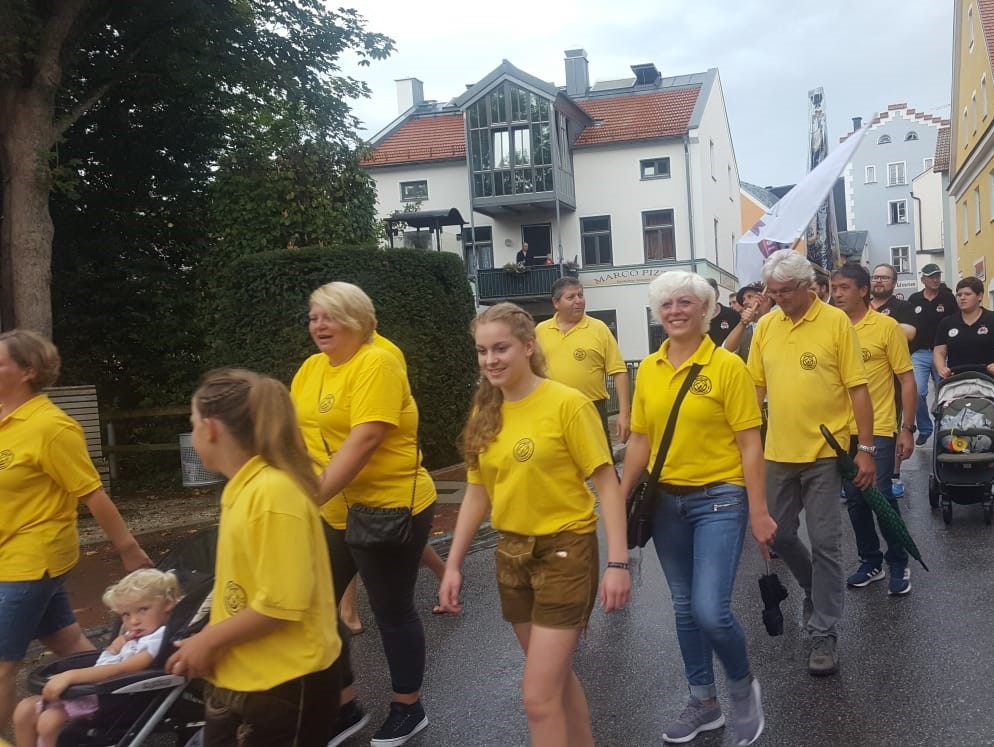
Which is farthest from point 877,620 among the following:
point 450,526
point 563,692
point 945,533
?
point 450,526

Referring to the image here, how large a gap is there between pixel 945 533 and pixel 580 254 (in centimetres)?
2887

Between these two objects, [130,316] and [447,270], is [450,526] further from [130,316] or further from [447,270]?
[130,316]

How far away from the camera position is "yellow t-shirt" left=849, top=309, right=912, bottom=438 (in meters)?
5.98

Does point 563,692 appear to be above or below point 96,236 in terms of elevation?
below

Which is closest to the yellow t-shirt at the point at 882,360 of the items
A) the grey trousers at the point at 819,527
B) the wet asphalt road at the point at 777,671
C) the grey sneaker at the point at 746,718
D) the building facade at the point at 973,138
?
the wet asphalt road at the point at 777,671

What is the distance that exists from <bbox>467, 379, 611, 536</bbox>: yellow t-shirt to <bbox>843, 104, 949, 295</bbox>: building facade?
6437 centimetres

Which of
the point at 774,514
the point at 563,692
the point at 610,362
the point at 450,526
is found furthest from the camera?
the point at 450,526

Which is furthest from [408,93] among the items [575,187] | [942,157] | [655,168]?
[942,157]

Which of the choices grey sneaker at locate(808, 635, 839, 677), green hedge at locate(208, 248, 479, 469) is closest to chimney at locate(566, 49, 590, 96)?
green hedge at locate(208, 248, 479, 469)

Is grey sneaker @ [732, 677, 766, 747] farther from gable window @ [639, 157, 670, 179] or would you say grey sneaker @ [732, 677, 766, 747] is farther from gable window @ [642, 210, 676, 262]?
gable window @ [639, 157, 670, 179]

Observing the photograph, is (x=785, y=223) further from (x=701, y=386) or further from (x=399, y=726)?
(x=399, y=726)

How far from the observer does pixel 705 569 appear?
386 cm

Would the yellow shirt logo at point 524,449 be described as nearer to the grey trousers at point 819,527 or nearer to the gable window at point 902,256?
the grey trousers at point 819,527

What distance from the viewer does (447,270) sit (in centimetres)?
1205
